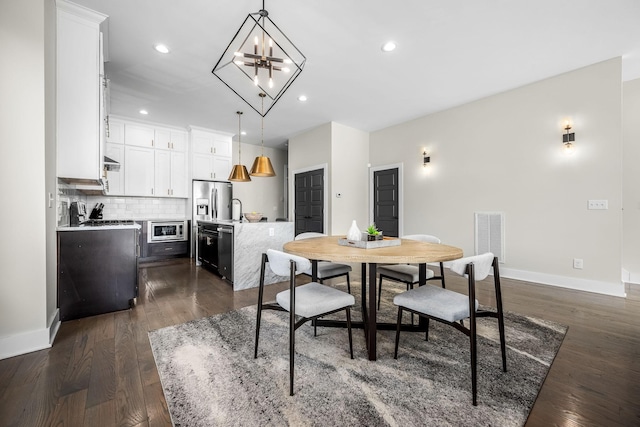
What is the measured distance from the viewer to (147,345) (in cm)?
202

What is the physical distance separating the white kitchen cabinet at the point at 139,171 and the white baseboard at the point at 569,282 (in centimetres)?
672

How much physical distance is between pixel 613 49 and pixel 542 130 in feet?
3.36

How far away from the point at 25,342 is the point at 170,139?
15.5 ft

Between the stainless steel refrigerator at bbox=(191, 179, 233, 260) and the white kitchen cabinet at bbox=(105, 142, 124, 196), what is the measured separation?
50.3 inches

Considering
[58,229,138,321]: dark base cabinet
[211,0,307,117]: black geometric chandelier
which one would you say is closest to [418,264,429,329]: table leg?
[211,0,307,117]: black geometric chandelier

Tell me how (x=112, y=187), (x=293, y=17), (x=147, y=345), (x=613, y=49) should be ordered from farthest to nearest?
1. (x=112, y=187)
2. (x=613, y=49)
3. (x=293, y=17)
4. (x=147, y=345)

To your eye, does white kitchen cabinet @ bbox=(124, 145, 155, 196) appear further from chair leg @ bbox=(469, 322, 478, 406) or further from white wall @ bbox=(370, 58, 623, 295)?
chair leg @ bbox=(469, 322, 478, 406)

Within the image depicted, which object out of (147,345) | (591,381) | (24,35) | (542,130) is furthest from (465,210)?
(24,35)

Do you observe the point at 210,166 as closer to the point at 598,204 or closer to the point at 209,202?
the point at 209,202

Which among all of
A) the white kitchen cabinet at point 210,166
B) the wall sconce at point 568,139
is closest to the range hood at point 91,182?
the white kitchen cabinet at point 210,166

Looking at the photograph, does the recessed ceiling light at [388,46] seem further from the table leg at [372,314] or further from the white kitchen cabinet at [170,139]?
the white kitchen cabinet at [170,139]

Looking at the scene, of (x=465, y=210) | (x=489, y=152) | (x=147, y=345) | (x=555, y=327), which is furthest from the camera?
(x=465, y=210)

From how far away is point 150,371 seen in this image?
1694mm

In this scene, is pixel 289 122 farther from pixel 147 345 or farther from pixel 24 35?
pixel 147 345
